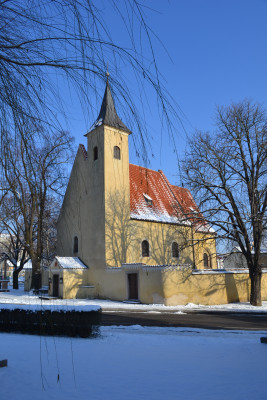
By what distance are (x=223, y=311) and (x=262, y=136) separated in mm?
10860

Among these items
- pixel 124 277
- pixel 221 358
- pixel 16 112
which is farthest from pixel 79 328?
pixel 124 277

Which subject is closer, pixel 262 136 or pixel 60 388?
pixel 60 388

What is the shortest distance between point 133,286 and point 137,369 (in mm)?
17288

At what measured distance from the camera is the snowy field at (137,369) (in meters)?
4.96

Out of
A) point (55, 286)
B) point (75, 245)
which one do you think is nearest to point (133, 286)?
point (55, 286)

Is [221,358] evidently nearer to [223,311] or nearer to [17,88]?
[17,88]

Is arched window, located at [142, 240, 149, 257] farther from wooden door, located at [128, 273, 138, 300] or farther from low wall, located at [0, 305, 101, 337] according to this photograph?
low wall, located at [0, 305, 101, 337]

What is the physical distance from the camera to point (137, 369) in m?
6.33

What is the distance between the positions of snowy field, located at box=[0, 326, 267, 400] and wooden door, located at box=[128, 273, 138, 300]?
13497mm

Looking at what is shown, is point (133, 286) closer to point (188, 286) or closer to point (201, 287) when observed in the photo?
point (188, 286)

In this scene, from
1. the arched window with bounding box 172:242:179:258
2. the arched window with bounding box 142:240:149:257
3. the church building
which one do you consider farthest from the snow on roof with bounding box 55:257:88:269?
the arched window with bounding box 172:242:179:258

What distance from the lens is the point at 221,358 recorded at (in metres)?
7.11

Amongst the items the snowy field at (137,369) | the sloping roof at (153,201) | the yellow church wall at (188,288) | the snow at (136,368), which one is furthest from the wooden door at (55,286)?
→ the snowy field at (137,369)

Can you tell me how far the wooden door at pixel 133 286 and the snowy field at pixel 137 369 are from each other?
13497 mm
